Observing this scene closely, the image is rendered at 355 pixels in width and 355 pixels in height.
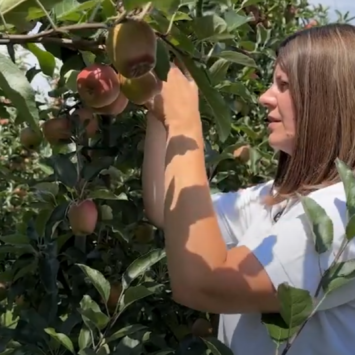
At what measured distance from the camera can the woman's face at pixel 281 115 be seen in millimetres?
1208

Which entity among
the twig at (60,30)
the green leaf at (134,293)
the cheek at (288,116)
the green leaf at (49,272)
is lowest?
the green leaf at (49,272)

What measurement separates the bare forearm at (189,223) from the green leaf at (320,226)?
140 mm

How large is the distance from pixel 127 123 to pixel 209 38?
579mm

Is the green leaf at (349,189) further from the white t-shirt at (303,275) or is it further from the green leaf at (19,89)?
the green leaf at (19,89)

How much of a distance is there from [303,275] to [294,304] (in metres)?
0.15

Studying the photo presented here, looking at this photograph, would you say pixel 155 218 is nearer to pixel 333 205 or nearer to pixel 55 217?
pixel 55 217

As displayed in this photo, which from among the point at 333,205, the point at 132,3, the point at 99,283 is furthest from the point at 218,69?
the point at 132,3

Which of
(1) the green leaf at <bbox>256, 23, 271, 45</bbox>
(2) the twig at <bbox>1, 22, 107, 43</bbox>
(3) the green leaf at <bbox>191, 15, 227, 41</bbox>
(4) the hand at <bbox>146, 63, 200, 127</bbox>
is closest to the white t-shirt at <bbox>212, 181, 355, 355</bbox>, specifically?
(4) the hand at <bbox>146, 63, 200, 127</bbox>

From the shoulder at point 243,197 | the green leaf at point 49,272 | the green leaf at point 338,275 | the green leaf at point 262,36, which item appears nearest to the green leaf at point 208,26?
the green leaf at point 338,275

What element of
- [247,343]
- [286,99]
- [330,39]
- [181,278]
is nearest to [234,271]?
[181,278]

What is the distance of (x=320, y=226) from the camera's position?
3.28 feet

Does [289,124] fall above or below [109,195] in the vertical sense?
above

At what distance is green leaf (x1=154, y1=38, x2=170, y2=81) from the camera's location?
0.90 m

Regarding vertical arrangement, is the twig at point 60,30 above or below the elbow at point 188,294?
above
